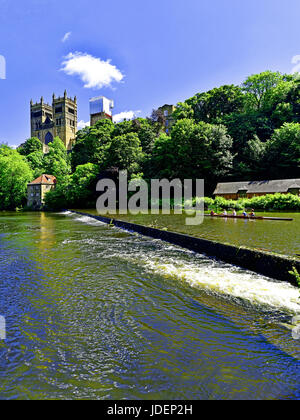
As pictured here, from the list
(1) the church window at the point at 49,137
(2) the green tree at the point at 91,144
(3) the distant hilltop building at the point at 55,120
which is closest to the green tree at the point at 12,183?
(2) the green tree at the point at 91,144

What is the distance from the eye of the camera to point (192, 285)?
6582 millimetres

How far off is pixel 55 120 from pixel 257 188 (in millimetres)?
119485

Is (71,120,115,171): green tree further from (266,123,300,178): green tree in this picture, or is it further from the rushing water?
the rushing water

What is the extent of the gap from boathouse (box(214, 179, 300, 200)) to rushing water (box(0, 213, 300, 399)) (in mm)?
31519

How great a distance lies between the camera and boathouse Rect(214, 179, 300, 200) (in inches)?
1348

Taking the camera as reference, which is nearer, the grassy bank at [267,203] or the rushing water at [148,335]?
the rushing water at [148,335]

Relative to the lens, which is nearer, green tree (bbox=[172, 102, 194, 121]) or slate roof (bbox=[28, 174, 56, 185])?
slate roof (bbox=[28, 174, 56, 185])

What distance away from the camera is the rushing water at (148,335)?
117 inches

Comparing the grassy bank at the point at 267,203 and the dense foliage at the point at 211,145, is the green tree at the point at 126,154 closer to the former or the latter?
the dense foliage at the point at 211,145

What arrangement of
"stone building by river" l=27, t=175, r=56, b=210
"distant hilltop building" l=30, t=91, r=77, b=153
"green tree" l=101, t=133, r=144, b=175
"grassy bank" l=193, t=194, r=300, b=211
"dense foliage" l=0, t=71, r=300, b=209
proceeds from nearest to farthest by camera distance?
"grassy bank" l=193, t=194, r=300, b=211 → "dense foliage" l=0, t=71, r=300, b=209 → "green tree" l=101, t=133, r=144, b=175 → "stone building by river" l=27, t=175, r=56, b=210 → "distant hilltop building" l=30, t=91, r=77, b=153

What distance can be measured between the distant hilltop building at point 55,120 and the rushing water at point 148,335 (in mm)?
128275

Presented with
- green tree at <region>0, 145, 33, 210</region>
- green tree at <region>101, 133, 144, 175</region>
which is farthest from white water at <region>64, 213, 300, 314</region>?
green tree at <region>0, 145, 33, 210</region>

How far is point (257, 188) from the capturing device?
37281 millimetres
